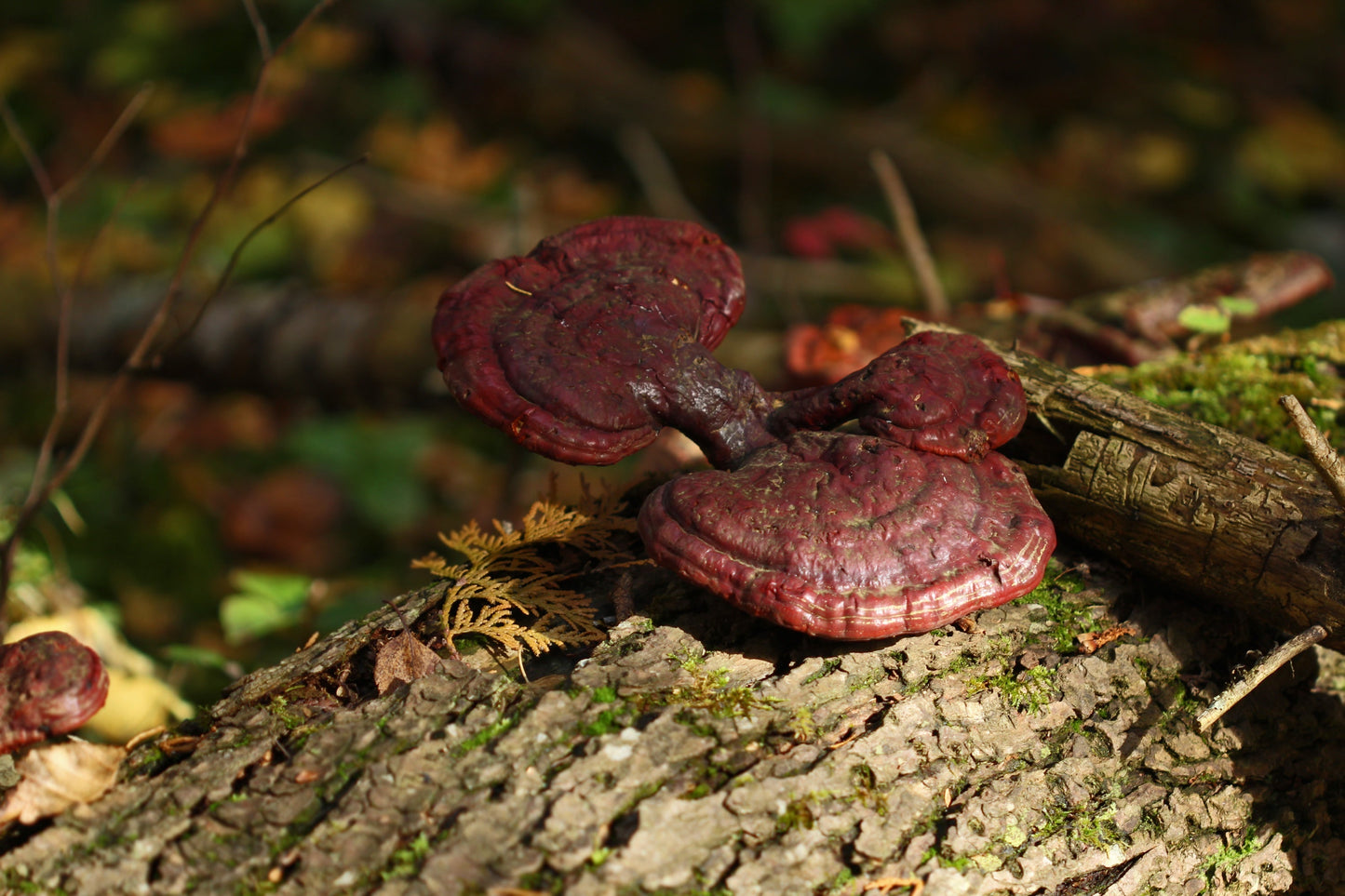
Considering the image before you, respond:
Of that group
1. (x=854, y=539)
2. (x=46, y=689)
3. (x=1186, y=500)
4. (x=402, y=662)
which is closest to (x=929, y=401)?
(x=854, y=539)

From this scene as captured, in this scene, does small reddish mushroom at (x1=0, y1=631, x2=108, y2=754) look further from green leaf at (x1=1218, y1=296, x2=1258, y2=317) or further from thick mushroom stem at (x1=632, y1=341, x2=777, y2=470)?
green leaf at (x1=1218, y1=296, x2=1258, y2=317)

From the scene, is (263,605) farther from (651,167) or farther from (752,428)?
(651,167)

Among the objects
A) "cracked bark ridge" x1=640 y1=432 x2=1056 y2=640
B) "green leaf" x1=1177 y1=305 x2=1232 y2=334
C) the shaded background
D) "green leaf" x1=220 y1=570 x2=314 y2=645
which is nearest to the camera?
"cracked bark ridge" x1=640 y1=432 x2=1056 y2=640

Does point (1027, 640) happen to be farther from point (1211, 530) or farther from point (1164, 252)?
point (1164, 252)

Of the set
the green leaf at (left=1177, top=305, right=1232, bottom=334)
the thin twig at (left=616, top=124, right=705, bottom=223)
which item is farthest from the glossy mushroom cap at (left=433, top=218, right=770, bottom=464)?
the thin twig at (left=616, top=124, right=705, bottom=223)

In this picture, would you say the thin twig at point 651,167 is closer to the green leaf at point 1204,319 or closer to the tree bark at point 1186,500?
the green leaf at point 1204,319

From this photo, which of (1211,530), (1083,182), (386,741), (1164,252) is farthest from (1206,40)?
(386,741)

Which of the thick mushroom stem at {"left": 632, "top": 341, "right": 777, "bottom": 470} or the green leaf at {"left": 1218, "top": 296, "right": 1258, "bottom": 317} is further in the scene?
the green leaf at {"left": 1218, "top": 296, "right": 1258, "bottom": 317}
